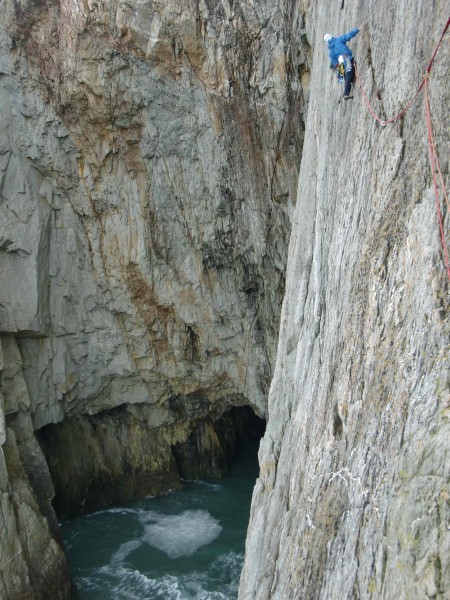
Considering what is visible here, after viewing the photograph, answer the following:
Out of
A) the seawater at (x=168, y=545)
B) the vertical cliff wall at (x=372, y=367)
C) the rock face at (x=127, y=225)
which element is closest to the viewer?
the vertical cliff wall at (x=372, y=367)

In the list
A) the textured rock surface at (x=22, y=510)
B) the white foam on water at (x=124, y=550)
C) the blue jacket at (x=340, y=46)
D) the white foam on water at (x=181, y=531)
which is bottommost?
the white foam on water at (x=124, y=550)

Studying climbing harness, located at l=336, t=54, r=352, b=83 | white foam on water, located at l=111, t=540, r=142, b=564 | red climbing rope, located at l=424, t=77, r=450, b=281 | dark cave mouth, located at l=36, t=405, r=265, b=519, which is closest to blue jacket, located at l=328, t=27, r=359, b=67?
climbing harness, located at l=336, t=54, r=352, b=83

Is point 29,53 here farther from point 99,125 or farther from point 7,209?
point 7,209

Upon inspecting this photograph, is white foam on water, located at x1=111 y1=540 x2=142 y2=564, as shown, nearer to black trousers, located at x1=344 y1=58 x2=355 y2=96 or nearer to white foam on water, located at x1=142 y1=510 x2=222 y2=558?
white foam on water, located at x1=142 y1=510 x2=222 y2=558

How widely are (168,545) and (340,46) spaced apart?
50.8 feet

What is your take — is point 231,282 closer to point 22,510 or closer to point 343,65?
point 22,510

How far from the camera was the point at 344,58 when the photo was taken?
27.4ft

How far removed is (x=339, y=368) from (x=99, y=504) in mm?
16834

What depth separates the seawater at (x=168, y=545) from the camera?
52.0 feet

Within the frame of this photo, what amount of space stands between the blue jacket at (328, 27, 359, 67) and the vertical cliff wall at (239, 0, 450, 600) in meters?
0.19

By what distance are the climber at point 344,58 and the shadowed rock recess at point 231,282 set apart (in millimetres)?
226

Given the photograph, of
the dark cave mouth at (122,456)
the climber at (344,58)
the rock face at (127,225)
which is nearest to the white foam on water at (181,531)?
the dark cave mouth at (122,456)

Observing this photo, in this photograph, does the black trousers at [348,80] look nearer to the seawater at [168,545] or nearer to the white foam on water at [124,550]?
the seawater at [168,545]

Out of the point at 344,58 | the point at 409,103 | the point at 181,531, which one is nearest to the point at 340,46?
the point at 344,58
